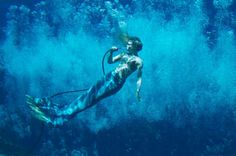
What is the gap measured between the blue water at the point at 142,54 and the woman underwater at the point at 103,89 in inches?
264

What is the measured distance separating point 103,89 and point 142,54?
33.9 feet

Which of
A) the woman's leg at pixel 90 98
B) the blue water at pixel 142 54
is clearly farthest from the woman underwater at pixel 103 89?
the blue water at pixel 142 54

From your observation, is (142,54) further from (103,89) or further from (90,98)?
(103,89)

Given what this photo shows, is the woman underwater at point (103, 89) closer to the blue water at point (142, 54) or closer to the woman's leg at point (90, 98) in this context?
the woman's leg at point (90, 98)

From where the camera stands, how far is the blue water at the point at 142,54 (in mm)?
13172

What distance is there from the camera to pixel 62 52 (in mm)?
15266

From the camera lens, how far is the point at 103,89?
5.46 metres

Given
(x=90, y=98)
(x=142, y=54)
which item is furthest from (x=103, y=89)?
(x=142, y=54)

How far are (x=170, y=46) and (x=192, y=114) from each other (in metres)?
4.01

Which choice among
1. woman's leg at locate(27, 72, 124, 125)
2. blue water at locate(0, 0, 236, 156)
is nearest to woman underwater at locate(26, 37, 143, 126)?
woman's leg at locate(27, 72, 124, 125)

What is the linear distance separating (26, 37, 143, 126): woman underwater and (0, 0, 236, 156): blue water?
671 cm

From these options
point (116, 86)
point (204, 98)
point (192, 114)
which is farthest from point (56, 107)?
point (204, 98)

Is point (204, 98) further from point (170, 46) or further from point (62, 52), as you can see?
point (62, 52)

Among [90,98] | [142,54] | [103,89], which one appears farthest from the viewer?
[142,54]
